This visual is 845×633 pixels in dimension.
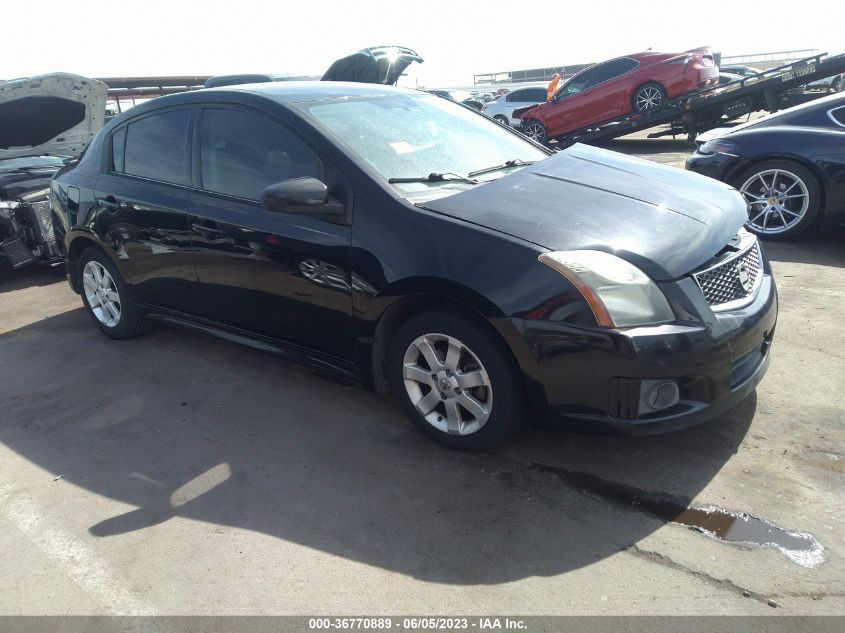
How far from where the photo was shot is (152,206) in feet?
13.9

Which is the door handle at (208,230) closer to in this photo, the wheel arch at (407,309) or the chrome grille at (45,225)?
the wheel arch at (407,309)

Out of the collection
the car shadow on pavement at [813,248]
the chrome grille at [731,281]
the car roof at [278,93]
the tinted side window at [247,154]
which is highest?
the car roof at [278,93]

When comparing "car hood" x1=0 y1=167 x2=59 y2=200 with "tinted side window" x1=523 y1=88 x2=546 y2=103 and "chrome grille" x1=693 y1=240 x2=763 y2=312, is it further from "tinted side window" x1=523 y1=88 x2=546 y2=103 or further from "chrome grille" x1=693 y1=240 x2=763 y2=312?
"tinted side window" x1=523 y1=88 x2=546 y2=103

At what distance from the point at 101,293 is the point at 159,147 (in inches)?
52.2

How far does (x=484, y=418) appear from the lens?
9.92ft

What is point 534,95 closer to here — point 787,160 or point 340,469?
point 787,160

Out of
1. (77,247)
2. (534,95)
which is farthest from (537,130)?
(77,247)

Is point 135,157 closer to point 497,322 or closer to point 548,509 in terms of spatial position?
point 497,322

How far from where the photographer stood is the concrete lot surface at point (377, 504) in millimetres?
2389

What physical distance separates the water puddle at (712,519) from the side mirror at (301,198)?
1.65 metres

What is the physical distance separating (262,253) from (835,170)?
4.95 m

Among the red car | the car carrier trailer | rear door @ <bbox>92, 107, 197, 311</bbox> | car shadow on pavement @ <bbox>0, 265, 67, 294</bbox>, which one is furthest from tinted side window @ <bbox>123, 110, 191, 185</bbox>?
the red car

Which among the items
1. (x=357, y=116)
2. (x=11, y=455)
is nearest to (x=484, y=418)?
(x=357, y=116)

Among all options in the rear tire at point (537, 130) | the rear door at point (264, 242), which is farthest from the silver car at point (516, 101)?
the rear door at point (264, 242)
